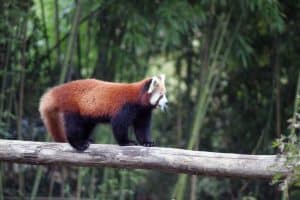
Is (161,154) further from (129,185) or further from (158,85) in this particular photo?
(129,185)

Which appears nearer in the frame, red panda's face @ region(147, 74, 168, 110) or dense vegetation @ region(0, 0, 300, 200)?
red panda's face @ region(147, 74, 168, 110)

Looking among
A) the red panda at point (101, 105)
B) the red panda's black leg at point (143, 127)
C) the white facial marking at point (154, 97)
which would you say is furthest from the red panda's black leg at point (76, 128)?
the white facial marking at point (154, 97)

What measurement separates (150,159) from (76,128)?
71 centimetres

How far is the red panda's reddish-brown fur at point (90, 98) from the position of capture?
160 inches

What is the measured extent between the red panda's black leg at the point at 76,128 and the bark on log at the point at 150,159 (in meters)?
0.13

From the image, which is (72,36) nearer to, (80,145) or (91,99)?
(91,99)

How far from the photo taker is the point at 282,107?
607 cm

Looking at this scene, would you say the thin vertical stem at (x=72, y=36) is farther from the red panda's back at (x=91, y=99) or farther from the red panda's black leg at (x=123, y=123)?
the red panda's black leg at (x=123, y=123)

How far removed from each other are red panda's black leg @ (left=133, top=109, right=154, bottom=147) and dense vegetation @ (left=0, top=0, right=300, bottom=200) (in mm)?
444

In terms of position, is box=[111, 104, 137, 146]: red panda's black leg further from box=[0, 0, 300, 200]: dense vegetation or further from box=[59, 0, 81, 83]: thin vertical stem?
box=[59, 0, 81, 83]: thin vertical stem

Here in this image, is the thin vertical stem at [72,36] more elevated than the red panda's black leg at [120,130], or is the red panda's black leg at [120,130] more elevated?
the thin vertical stem at [72,36]

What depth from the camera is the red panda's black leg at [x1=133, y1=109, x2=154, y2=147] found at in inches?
166

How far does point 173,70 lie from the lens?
7.09 metres

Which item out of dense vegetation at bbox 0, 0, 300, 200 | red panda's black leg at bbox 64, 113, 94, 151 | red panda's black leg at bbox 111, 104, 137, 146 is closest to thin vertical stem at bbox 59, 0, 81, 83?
dense vegetation at bbox 0, 0, 300, 200
